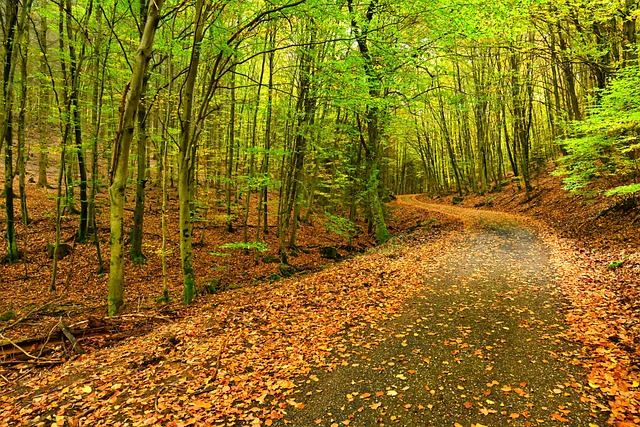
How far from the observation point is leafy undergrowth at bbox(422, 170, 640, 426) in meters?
4.12

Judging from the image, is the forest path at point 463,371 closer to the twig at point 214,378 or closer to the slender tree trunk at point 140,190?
the twig at point 214,378

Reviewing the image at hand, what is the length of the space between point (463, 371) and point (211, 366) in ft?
12.3

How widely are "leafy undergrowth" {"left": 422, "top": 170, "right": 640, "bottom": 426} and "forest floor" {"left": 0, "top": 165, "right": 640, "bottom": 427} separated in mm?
32

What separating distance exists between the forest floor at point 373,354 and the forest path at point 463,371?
20mm

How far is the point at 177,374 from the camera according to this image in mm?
5121

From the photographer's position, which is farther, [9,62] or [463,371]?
[9,62]

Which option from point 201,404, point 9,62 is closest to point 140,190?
point 9,62

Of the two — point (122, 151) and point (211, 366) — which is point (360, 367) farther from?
point (122, 151)

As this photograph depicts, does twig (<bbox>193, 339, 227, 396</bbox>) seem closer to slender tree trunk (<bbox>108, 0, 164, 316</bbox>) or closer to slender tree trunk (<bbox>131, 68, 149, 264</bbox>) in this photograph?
slender tree trunk (<bbox>108, 0, 164, 316</bbox>)

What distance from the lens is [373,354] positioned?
207 inches

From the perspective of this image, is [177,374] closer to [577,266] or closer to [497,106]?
[577,266]

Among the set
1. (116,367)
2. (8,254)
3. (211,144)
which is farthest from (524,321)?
(211,144)

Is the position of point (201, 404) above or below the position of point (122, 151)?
below

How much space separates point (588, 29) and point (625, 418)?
52.8ft
